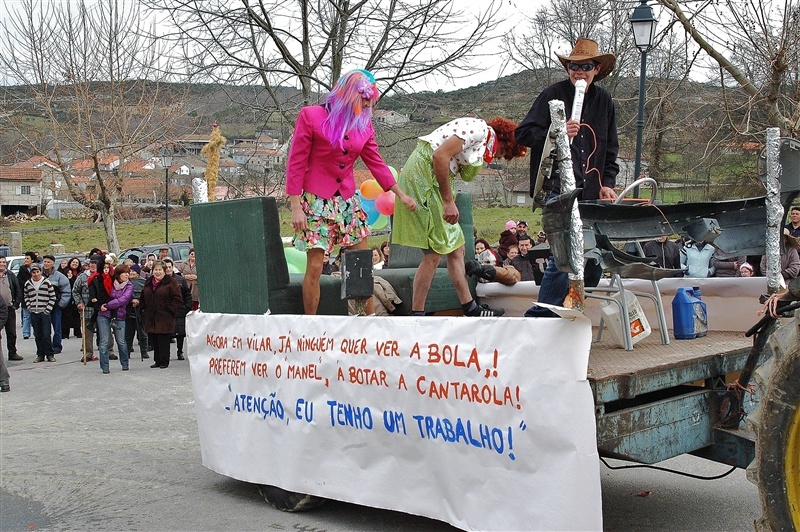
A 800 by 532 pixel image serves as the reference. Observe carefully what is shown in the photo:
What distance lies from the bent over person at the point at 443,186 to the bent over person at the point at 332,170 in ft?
0.58

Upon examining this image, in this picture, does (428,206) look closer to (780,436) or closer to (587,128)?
(587,128)

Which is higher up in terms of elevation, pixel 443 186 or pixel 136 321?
pixel 443 186

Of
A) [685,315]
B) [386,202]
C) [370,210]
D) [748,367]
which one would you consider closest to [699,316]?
[685,315]

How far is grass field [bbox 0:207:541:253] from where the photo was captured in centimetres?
3981

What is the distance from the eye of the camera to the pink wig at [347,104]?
5.98m

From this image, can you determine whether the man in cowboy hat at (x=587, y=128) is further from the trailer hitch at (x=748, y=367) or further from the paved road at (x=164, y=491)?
the paved road at (x=164, y=491)

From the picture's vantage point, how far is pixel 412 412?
454cm

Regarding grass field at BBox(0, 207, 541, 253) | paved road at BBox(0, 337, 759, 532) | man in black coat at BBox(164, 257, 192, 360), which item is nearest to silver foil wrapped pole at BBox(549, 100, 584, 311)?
paved road at BBox(0, 337, 759, 532)

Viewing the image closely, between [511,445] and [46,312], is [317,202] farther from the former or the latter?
[46,312]

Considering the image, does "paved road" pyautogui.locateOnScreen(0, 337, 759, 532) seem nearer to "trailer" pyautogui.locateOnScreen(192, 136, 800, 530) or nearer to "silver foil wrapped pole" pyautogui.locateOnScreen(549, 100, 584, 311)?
"trailer" pyautogui.locateOnScreen(192, 136, 800, 530)

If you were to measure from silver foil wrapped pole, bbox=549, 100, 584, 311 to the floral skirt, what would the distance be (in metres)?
2.47

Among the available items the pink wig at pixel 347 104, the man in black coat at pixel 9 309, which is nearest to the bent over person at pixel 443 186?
the pink wig at pixel 347 104

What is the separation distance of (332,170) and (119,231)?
178 ft

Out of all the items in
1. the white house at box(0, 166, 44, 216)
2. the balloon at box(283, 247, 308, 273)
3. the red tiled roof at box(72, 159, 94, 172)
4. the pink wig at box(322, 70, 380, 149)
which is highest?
the white house at box(0, 166, 44, 216)
